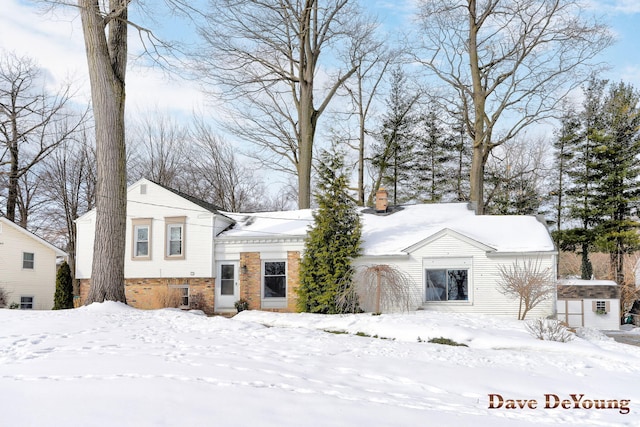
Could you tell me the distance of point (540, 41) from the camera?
27578mm

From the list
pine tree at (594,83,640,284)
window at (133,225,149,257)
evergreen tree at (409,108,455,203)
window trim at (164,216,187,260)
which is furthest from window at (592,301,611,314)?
window at (133,225,149,257)

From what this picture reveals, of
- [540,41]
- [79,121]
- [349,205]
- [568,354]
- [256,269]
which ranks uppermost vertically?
[540,41]

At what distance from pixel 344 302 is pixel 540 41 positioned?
676 inches

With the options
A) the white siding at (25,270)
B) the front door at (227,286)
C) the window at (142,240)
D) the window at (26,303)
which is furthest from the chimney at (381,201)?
the window at (26,303)

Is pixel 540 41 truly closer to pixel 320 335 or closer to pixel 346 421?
pixel 320 335

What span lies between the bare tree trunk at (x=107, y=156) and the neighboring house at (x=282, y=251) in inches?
289

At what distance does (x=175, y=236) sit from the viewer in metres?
22.6

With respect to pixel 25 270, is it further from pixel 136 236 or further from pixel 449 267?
pixel 449 267

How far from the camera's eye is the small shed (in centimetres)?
2472

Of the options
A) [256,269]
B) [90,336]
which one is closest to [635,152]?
[256,269]

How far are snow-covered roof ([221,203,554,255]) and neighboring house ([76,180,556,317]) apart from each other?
0.04 m

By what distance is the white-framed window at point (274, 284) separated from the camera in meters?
21.5

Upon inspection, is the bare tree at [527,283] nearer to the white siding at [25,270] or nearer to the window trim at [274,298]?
the window trim at [274,298]

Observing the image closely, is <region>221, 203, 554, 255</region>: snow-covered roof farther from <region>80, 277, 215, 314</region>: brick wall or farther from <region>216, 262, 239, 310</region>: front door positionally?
<region>80, 277, 215, 314</region>: brick wall
